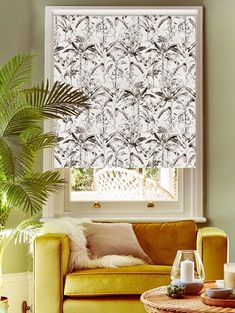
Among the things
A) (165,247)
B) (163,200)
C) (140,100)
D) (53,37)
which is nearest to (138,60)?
(140,100)

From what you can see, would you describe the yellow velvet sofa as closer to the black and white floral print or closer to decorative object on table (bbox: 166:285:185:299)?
decorative object on table (bbox: 166:285:185:299)

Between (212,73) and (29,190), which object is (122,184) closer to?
(212,73)

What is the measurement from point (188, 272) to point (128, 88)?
9.06ft

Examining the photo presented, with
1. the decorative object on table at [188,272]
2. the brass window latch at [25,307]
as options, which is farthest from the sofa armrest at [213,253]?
the brass window latch at [25,307]

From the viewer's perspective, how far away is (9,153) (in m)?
4.68

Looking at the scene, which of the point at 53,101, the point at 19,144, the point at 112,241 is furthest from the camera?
the point at 53,101

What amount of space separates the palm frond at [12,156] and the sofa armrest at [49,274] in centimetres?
47

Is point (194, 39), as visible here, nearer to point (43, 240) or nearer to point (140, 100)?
point (140, 100)

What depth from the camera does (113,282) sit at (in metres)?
4.61

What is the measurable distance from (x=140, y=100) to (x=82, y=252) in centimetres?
160

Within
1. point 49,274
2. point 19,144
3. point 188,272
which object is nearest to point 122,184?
point 19,144

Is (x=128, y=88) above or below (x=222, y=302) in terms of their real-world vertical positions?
above

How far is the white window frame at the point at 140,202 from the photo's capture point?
591 centimetres

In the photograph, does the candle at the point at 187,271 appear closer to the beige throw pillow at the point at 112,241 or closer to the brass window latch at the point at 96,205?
the beige throw pillow at the point at 112,241
